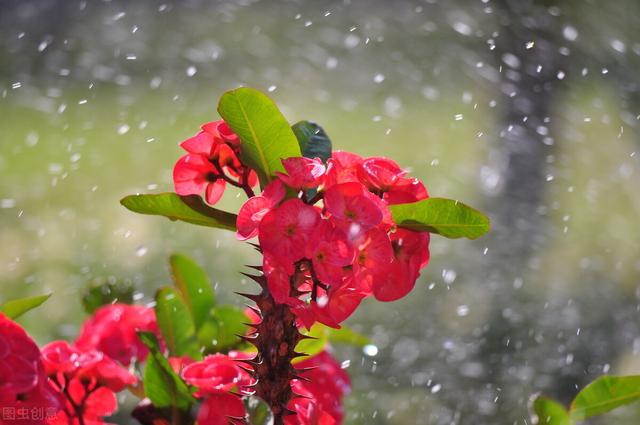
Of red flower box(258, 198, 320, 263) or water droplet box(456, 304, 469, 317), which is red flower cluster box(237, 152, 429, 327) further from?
water droplet box(456, 304, 469, 317)

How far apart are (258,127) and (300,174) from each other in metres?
0.04

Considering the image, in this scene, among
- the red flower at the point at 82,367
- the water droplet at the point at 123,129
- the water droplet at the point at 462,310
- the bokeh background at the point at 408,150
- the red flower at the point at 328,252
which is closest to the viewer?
the red flower at the point at 328,252

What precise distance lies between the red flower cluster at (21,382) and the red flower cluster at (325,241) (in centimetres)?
15

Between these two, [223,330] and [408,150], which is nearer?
[223,330]

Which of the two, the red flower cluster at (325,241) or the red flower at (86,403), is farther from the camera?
A: the red flower at (86,403)

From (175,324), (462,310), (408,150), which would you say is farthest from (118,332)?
(408,150)

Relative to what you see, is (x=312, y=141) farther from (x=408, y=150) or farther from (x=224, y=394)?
Answer: (x=408, y=150)

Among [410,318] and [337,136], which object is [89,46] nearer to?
[337,136]

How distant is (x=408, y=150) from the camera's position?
3684 millimetres

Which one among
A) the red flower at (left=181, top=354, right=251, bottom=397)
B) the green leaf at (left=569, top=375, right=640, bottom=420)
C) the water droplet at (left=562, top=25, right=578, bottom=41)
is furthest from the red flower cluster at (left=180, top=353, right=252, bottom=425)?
the water droplet at (left=562, top=25, right=578, bottom=41)

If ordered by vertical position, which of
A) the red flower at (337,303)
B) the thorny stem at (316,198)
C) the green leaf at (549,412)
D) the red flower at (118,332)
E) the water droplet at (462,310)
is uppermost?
the thorny stem at (316,198)

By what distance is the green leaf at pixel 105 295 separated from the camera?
767mm

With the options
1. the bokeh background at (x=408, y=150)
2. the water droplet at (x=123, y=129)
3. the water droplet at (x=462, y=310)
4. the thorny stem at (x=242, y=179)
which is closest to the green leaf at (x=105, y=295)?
the thorny stem at (x=242, y=179)

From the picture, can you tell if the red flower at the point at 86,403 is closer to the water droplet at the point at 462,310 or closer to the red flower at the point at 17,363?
the red flower at the point at 17,363
